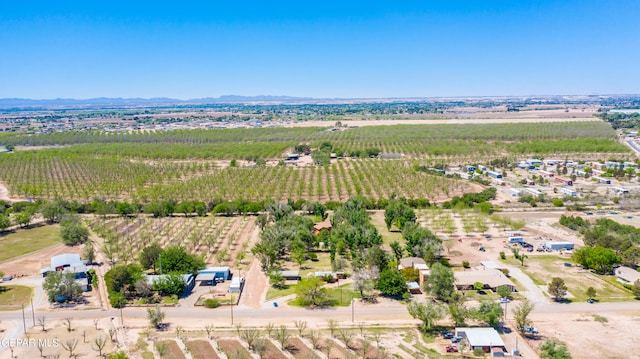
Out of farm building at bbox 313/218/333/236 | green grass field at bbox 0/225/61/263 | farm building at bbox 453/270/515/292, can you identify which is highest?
farm building at bbox 313/218/333/236

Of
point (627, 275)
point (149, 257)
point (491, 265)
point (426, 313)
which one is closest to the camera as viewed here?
point (426, 313)

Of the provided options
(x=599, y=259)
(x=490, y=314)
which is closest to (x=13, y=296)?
(x=490, y=314)

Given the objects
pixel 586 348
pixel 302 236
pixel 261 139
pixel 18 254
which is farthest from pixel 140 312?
pixel 261 139

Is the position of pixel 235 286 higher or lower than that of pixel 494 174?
lower

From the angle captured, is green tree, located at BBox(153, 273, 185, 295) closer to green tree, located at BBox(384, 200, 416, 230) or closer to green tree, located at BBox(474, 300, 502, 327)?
green tree, located at BBox(474, 300, 502, 327)

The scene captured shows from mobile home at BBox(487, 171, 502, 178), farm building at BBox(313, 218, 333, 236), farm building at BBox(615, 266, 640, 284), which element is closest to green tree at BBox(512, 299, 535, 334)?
farm building at BBox(615, 266, 640, 284)

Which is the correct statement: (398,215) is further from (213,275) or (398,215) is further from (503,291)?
(213,275)

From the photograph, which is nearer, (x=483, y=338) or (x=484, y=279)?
(x=483, y=338)
